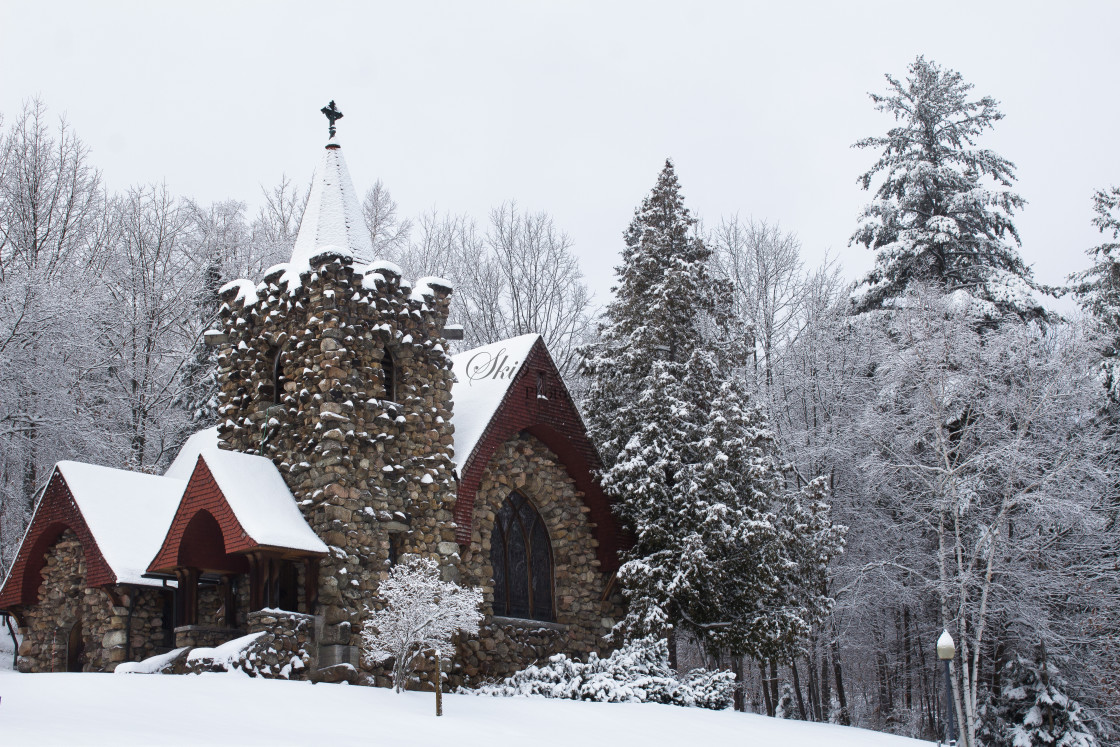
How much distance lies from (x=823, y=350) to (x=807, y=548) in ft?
27.4

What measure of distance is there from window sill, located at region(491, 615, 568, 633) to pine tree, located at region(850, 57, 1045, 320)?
41.2 ft

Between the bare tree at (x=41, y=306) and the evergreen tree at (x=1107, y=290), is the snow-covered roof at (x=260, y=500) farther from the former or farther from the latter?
the evergreen tree at (x=1107, y=290)

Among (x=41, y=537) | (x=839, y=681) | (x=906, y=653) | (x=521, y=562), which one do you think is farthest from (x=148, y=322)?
(x=906, y=653)

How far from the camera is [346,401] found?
1689 centimetres

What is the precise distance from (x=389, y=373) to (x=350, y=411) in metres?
1.52

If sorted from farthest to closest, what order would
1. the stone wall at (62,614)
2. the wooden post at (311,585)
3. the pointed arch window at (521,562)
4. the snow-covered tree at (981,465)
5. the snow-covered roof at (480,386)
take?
1. the snow-covered tree at (981,465)
2. the pointed arch window at (521,562)
3. the snow-covered roof at (480,386)
4. the stone wall at (62,614)
5. the wooden post at (311,585)

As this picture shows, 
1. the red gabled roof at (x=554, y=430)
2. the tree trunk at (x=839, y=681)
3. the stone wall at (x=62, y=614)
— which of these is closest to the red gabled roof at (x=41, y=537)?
the stone wall at (x=62, y=614)

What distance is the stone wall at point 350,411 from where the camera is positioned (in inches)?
651

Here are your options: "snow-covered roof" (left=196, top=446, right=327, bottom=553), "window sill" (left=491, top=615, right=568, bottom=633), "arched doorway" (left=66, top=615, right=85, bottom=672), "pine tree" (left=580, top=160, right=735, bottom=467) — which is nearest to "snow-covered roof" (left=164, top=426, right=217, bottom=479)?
"arched doorway" (left=66, top=615, right=85, bottom=672)

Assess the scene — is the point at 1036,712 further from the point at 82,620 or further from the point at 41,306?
the point at 41,306

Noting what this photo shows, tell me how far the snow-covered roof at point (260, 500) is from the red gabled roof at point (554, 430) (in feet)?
11.4

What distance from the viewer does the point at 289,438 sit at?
57.7 feet

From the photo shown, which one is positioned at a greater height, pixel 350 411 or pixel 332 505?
pixel 350 411

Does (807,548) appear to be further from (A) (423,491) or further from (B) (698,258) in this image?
(A) (423,491)
